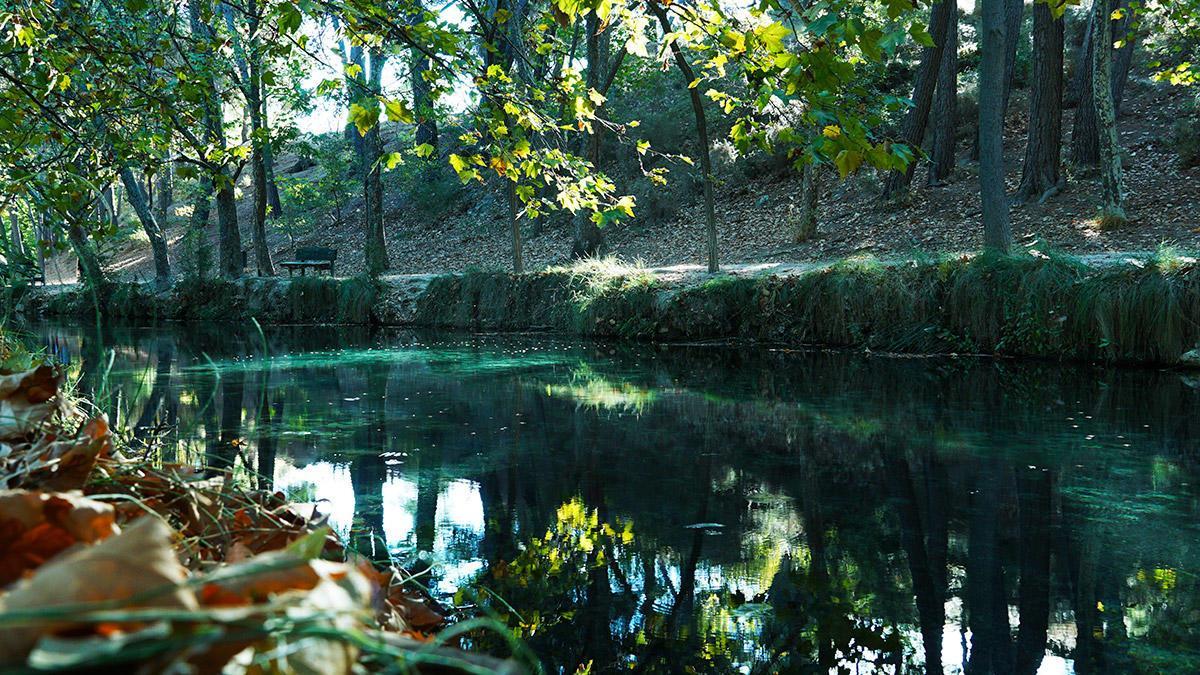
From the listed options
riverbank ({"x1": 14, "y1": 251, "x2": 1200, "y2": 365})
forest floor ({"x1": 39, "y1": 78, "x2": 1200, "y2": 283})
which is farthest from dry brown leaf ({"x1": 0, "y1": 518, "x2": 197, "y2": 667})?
forest floor ({"x1": 39, "y1": 78, "x2": 1200, "y2": 283})

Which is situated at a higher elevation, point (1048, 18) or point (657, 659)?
point (1048, 18)

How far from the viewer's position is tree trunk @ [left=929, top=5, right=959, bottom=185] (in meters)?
15.6

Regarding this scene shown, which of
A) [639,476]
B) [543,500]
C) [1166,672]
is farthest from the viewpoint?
[639,476]

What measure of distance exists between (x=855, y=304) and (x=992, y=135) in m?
2.38

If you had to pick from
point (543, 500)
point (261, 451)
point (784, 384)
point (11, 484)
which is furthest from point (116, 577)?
point (784, 384)

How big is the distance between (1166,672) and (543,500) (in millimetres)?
2595

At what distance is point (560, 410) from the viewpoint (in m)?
6.90

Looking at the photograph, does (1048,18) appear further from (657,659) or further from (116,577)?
(116,577)

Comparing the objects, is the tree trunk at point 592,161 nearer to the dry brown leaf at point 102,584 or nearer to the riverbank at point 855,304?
the riverbank at point 855,304

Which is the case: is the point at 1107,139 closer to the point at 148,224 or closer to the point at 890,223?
the point at 890,223

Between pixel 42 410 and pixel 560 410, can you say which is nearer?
pixel 42 410

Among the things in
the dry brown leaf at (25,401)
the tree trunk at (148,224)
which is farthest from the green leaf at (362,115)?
the tree trunk at (148,224)

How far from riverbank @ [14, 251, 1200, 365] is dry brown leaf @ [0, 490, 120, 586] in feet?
17.2

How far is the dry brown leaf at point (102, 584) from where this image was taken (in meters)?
0.59
